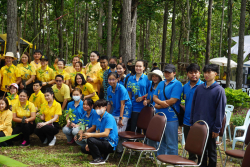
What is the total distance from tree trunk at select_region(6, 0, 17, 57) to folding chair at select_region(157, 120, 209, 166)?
591cm

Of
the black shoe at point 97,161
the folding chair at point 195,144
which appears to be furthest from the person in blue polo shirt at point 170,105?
the black shoe at point 97,161

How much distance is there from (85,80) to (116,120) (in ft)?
5.09

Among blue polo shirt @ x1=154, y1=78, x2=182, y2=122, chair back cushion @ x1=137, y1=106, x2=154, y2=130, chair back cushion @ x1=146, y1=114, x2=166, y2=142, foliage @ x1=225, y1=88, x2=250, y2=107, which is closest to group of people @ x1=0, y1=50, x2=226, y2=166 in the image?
blue polo shirt @ x1=154, y1=78, x2=182, y2=122

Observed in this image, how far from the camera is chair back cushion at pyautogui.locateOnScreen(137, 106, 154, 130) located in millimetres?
5074

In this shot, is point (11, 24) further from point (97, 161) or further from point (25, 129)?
point (97, 161)

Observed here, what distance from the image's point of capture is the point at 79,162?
16.4ft

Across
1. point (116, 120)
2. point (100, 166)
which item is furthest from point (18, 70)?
point (100, 166)

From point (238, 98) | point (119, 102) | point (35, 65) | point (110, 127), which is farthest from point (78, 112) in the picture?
point (238, 98)

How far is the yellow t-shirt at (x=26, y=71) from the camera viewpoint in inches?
272

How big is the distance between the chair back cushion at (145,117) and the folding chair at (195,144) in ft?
4.04

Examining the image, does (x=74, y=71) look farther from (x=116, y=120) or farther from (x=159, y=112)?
(x=159, y=112)

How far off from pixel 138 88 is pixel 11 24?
15.3 feet

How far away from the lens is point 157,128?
14.5ft

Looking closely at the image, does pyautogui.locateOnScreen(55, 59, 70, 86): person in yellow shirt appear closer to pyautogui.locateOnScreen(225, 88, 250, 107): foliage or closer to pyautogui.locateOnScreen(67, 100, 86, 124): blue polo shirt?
pyautogui.locateOnScreen(67, 100, 86, 124): blue polo shirt
